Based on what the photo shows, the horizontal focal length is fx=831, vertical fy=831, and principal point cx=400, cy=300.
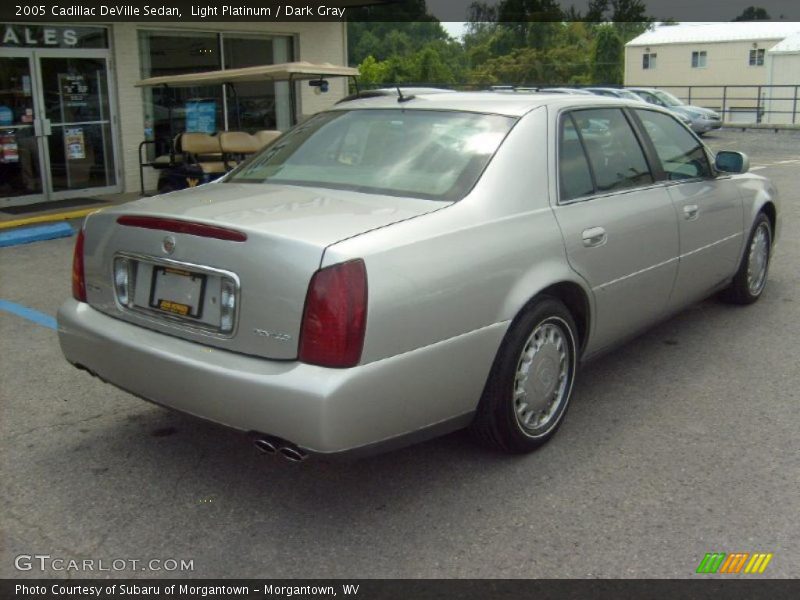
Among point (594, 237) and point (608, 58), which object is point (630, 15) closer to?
point (608, 58)

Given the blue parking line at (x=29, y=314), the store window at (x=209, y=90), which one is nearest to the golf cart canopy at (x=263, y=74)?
the store window at (x=209, y=90)

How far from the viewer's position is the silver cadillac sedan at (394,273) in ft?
9.49

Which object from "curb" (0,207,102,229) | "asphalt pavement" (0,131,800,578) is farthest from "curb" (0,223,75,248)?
"asphalt pavement" (0,131,800,578)

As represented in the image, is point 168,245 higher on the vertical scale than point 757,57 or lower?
lower

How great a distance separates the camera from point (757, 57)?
45.8 m

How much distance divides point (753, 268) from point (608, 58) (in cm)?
5994

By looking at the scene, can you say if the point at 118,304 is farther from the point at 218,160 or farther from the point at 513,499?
the point at 218,160

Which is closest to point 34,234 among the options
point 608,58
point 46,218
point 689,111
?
point 46,218

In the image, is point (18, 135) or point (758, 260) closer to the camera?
point (758, 260)

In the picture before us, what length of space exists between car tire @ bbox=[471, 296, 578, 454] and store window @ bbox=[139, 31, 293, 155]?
954 cm

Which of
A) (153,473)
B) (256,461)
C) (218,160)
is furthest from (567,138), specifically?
(218,160)

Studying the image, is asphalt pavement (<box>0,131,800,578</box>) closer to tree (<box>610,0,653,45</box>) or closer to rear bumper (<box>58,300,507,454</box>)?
rear bumper (<box>58,300,507,454</box>)

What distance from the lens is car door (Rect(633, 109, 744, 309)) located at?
4762 millimetres

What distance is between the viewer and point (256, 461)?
3.70m
